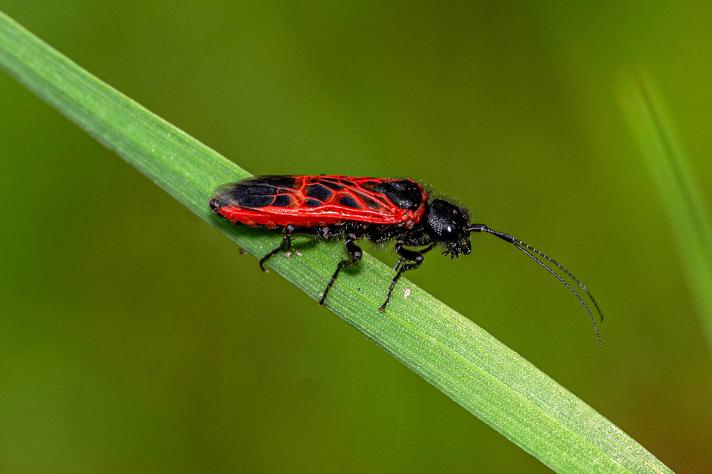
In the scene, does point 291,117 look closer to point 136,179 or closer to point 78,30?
point 136,179

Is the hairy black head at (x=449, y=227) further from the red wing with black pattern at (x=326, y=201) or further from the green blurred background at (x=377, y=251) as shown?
the green blurred background at (x=377, y=251)

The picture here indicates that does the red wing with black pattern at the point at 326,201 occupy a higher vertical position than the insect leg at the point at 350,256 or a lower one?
higher

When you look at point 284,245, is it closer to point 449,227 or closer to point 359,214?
point 359,214

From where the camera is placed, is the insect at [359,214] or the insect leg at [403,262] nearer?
the insect leg at [403,262]

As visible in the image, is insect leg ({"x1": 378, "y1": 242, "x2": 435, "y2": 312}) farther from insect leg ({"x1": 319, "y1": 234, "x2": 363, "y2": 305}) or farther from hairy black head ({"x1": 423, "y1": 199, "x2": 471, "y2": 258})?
insect leg ({"x1": 319, "y1": 234, "x2": 363, "y2": 305})

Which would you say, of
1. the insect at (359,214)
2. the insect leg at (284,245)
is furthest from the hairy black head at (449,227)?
the insect leg at (284,245)

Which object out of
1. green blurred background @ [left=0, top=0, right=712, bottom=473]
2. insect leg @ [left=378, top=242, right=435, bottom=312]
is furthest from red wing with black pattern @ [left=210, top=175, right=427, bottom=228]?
green blurred background @ [left=0, top=0, right=712, bottom=473]
